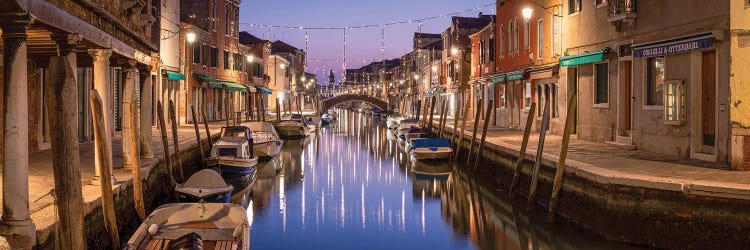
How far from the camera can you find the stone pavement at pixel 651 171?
32.5 ft

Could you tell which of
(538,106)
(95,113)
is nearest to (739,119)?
(95,113)

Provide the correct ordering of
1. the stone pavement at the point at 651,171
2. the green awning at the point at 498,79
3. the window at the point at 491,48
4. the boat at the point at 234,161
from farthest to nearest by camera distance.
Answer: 1. the window at the point at 491,48
2. the green awning at the point at 498,79
3. the boat at the point at 234,161
4. the stone pavement at the point at 651,171

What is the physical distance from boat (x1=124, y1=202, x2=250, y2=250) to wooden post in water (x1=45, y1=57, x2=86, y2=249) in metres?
1.11

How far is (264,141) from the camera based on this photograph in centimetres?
2630

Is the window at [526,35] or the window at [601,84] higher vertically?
the window at [526,35]

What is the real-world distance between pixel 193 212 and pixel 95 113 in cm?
211

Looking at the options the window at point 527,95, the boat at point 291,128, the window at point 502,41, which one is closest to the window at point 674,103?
the window at point 527,95

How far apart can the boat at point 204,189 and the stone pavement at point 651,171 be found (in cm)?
683

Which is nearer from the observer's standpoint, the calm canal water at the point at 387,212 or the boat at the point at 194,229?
the boat at the point at 194,229

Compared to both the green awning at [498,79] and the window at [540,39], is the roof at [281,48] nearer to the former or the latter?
the green awning at [498,79]

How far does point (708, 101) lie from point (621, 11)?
389 centimetres

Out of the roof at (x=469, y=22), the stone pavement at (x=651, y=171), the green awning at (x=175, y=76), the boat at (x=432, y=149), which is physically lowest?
the boat at (x=432, y=149)

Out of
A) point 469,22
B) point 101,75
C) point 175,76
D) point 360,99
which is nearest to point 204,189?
point 101,75

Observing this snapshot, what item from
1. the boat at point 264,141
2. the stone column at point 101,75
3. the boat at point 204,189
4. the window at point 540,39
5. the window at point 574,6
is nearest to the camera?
the stone column at point 101,75
